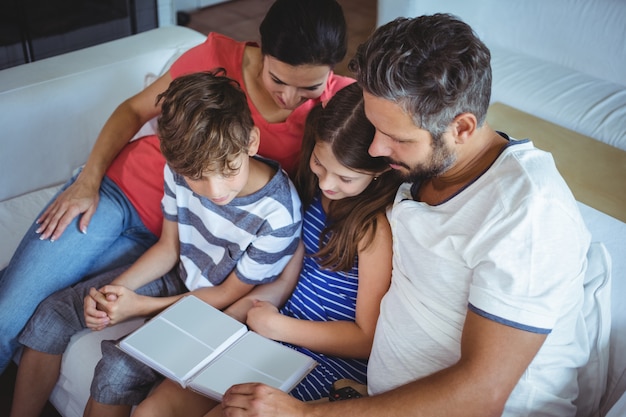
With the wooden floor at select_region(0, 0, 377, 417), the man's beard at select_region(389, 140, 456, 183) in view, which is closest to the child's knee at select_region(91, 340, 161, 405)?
the man's beard at select_region(389, 140, 456, 183)

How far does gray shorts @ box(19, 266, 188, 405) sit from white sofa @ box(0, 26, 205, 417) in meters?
0.28

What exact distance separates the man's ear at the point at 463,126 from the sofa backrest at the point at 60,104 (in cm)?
132

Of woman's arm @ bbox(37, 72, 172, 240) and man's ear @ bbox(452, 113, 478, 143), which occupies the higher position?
man's ear @ bbox(452, 113, 478, 143)

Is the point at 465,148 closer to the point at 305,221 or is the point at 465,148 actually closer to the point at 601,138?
the point at 305,221

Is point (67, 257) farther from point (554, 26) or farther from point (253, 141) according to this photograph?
point (554, 26)

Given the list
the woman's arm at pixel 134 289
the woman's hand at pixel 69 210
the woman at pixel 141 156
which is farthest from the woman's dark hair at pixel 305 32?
the woman's hand at pixel 69 210

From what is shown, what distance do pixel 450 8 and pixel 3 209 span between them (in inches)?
81.6

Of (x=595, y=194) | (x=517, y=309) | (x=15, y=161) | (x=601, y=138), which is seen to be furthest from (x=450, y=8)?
(x=517, y=309)

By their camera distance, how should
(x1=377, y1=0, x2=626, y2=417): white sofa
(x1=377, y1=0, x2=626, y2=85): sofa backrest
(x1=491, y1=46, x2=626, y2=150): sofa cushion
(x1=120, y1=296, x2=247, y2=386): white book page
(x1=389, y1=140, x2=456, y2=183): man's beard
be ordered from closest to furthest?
(x1=389, y1=140, x2=456, y2=183): man's beard, (x1=120, y1=296, x2=247, y2=386): white book page, (x1=377, y1=0, x2=626, y2=417): white sofa, (x1=491, y1=46, x2=626, y2=150): sofa cushion, (x1=377, y1=0, x2=626, y2=85): sofa backrest

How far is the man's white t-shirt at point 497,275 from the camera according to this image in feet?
3.39

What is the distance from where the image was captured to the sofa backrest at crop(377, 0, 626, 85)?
2611mm

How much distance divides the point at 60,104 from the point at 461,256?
4.53 ft

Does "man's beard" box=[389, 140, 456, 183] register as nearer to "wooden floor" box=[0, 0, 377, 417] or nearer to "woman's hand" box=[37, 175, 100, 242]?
"woman's hand" box=[37, 175, 100, 242]

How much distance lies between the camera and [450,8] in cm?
293
